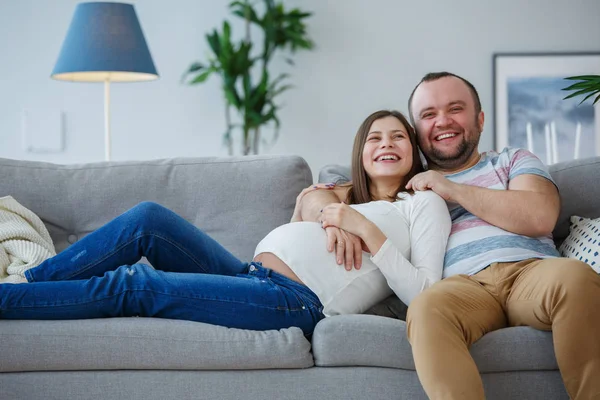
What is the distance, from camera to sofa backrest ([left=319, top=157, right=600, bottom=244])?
2.25m

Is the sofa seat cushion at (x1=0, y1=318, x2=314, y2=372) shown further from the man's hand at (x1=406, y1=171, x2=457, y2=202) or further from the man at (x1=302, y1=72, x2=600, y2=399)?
the man's hand at (x1=406, y1=171, x2=457, y2=202)

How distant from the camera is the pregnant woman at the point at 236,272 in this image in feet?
5.96

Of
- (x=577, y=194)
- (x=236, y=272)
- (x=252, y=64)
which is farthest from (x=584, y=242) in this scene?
(x=252, y=64)

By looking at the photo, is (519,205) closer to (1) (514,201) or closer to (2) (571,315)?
(1) (514,201)

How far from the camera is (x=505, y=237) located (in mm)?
1972

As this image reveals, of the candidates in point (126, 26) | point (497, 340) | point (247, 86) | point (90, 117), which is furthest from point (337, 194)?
point (90, 117)

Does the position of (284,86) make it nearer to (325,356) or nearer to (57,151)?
(57,151)

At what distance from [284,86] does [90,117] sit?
1.24 meters

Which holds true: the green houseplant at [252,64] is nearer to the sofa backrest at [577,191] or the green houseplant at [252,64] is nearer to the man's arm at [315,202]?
the man's arm at [315,202]

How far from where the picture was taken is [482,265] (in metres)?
1.92

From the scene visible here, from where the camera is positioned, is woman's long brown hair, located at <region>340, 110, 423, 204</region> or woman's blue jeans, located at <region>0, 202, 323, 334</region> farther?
woman's long brown hair, located at <region>340, 110, 423, 204</region>

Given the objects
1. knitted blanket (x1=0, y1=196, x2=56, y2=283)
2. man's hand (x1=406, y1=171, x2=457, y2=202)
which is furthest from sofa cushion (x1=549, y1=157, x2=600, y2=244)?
Result: knitted blanket (x1=0, y1=196, x2=56, y2=283)

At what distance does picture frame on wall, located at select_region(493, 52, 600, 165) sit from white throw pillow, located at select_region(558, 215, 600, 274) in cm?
256

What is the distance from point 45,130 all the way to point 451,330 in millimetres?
3688
